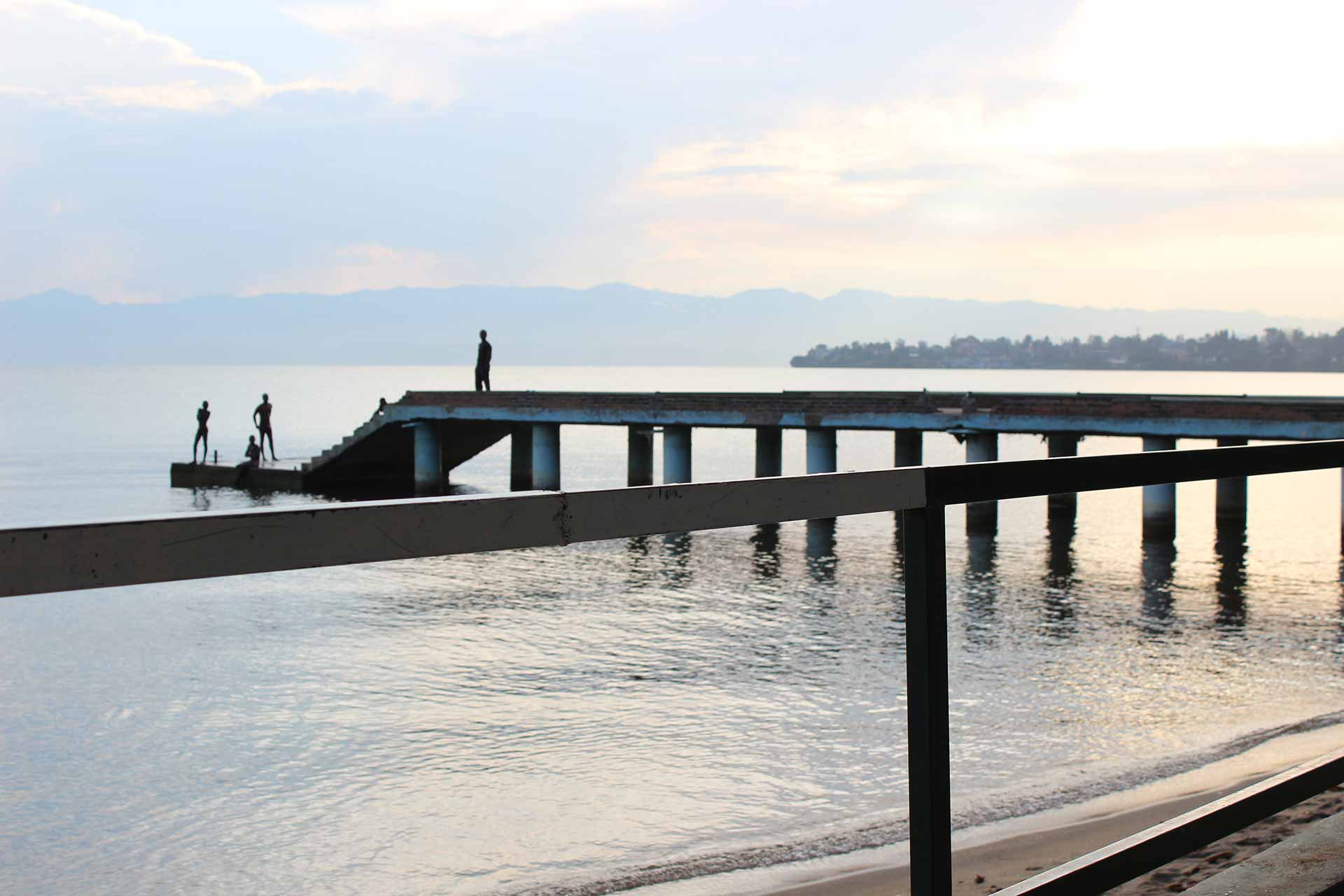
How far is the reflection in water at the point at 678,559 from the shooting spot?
21.9 m

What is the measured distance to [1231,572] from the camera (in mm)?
22812

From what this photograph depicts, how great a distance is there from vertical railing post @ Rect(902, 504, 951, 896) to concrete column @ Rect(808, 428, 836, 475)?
26.3 metres

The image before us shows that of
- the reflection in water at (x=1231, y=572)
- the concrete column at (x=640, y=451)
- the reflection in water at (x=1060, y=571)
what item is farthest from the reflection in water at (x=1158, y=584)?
the concrete column at (x=640, y=451)

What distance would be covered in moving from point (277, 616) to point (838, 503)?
1763 cm

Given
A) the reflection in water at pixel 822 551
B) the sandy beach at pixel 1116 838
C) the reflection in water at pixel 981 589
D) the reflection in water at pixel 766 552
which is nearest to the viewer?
the sandy beach at pixel 1116 838

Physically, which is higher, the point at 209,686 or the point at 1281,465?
the point at 1281,465

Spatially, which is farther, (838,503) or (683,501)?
(838,503)

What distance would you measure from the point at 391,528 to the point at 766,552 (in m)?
24.4

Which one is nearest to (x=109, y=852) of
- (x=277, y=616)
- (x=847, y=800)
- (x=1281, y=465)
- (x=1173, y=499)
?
(x=847, y=800)

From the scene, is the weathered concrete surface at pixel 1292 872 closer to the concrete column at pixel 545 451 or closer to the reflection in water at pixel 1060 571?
the reflection in water at pixel 1060 571

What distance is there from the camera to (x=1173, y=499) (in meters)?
25.8

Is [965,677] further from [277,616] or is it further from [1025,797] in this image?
[277,616]

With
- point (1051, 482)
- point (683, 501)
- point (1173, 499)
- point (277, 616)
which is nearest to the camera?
point (683, 501)

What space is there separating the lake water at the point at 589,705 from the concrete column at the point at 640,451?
8.32 meters
